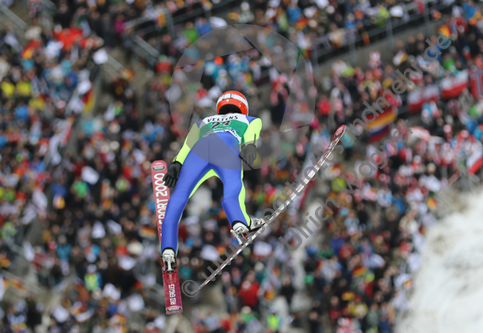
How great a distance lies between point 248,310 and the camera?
15.0 metres

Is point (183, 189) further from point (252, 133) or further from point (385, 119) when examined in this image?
point (385, 119)

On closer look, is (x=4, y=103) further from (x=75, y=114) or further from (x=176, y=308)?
(x=176, y=308)

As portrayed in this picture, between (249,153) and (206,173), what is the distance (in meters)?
0.80

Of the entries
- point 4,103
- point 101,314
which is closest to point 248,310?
point 101,314

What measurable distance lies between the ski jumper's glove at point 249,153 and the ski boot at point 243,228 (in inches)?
26.7

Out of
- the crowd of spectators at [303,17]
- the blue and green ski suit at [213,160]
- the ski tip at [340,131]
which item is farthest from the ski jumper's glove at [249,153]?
the crowd of spectators at [303,17]

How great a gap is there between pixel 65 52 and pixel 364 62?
7.37 metres

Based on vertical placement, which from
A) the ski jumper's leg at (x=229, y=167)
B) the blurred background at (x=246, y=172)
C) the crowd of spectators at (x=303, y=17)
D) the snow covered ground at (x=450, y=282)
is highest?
the ski jumper's leg at (x=229, y=167)

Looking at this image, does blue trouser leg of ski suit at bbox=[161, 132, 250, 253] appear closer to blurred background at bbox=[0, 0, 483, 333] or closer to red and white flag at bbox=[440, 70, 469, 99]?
blurred background at bbox=[0, 0, 483, 333]

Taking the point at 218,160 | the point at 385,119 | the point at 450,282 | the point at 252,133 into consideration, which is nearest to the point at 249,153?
the point at 252,133

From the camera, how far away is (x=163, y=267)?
10.1 m

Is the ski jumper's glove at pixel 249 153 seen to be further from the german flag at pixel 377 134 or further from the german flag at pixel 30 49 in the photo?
the german flag at pixel 30 49

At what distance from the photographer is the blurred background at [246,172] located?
1531 cm

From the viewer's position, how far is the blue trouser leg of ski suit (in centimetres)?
941
